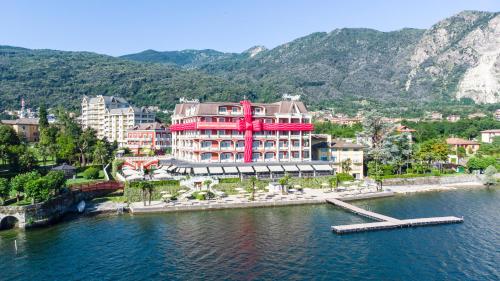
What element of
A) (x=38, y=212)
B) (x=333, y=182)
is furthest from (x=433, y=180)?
(x=38, y=212)

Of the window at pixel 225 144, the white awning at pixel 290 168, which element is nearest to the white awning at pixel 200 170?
the window at pixel 225 144

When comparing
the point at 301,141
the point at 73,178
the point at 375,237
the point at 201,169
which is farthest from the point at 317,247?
the point at 73,178

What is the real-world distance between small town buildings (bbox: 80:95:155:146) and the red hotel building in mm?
70687

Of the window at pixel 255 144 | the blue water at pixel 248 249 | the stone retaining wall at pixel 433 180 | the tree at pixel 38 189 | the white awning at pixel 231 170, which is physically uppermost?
the window at pixel 255 144

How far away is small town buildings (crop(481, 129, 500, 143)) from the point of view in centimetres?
17166

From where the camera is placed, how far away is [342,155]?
9956 centimetres

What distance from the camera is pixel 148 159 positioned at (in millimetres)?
101062

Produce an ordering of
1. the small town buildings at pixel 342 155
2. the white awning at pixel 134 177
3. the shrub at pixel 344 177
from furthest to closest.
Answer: the small town buildings at pixel 342 155 < the shrub at pixel 344 177 < the white awning at pixel 134 177

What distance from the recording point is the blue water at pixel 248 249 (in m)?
42.1

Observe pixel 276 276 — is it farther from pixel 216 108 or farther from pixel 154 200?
pixel 216 108

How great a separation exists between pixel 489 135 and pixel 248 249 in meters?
165

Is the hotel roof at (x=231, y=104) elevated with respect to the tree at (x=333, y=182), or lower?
elevated

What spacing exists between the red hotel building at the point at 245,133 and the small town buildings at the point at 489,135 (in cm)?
11718

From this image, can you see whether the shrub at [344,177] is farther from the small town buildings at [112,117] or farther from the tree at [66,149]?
the small town buildings at [112,117]
